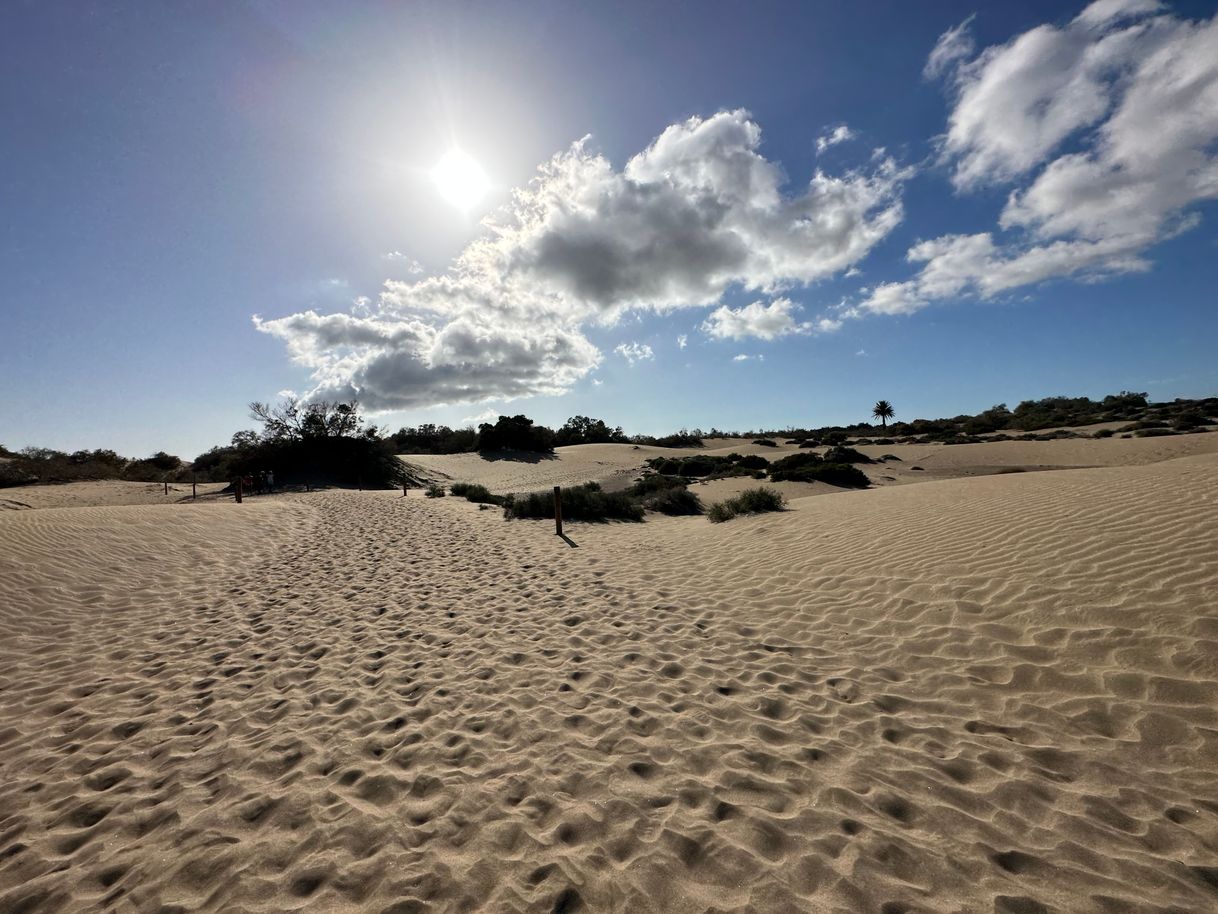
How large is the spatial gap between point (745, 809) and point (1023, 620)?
4166 mm

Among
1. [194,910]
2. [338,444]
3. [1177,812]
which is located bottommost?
[1177,812]

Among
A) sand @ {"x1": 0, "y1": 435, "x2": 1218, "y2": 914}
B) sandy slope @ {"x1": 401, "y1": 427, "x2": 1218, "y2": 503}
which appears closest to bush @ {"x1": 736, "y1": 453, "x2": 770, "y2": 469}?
sandy slope @ {"x1": 401, "y1": 427, "x2": 1218, "y2": 503}

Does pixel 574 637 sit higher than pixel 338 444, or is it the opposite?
pixel 338 444

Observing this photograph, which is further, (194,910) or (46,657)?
(46,657)

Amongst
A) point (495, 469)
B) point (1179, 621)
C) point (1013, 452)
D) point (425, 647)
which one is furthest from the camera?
point (495, 469)

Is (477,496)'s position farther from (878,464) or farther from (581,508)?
(878,464)

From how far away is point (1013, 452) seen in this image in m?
26.5

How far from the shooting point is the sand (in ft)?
8.04

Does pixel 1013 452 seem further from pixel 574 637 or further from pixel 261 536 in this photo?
pixel 261 536

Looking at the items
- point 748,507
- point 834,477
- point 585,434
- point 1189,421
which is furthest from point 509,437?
point 1189,421

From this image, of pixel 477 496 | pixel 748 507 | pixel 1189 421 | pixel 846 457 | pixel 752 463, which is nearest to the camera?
pixel 748 507

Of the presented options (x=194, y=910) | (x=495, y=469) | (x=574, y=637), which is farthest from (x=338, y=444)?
(x=194, y=910)

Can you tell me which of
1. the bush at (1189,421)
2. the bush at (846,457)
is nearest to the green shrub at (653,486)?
the bush at (846,457)

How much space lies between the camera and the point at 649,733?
369cm
